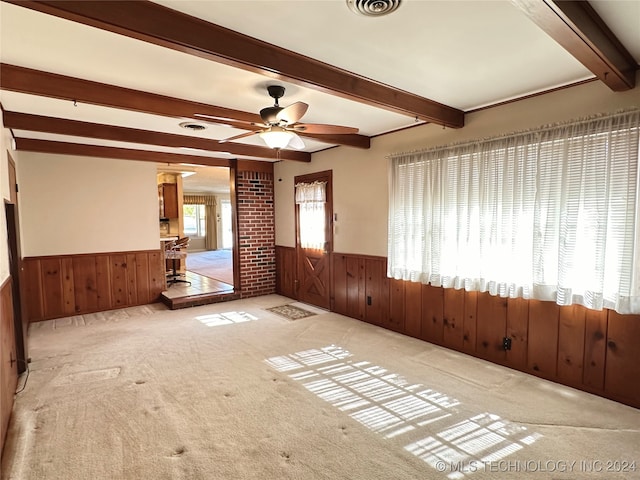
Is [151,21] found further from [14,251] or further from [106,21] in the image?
[14,251]

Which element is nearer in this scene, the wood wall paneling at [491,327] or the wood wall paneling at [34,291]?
the wood wall paneling at [491,327]

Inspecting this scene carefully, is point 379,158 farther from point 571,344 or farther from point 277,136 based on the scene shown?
point 571,344

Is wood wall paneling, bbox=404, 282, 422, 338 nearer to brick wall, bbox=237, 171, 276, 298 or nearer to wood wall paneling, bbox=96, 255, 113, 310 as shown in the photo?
brick wall, bbox=237, 171, 276, 298

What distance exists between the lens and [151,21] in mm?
1706

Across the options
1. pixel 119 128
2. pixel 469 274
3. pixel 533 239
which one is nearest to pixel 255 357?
pixel 469 274

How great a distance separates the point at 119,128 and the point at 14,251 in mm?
1681

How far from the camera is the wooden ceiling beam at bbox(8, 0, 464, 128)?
1.56m

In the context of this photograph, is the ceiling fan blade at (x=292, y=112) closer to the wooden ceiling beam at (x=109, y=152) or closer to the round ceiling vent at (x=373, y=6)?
the round ceiling vent at (x=373, y=6)

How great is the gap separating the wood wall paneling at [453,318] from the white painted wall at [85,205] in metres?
4.52

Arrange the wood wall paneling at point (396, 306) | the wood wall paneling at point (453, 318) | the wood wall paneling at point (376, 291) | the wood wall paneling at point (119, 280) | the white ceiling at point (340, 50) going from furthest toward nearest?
the wood wall paneling at point (119, 280)
the wood wall paneling at point (376, 291)
the wood wall paneling at point (396, 306)
the wood wall paneling at point (453, 318)
the white ceiling at point (340, 50)

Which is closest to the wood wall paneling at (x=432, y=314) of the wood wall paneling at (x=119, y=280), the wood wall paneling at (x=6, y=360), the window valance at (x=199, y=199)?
the wood wall paneling at (x=6, y=360)

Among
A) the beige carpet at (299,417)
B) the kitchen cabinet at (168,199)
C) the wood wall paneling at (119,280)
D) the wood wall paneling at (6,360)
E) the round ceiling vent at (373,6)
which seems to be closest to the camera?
the round ceiling vent at (373,6)

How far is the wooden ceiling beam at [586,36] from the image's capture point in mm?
1556

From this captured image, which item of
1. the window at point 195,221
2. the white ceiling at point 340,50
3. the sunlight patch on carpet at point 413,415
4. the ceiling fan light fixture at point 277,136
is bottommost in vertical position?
the sunlight patch on carpet at point 413,415
